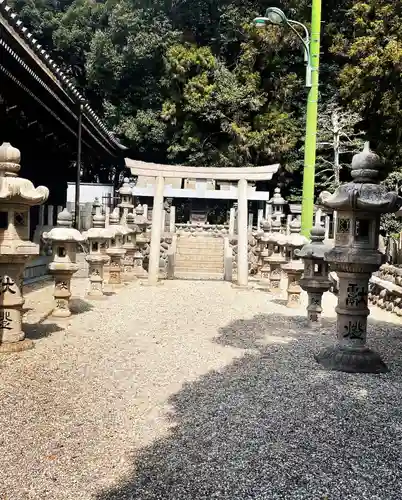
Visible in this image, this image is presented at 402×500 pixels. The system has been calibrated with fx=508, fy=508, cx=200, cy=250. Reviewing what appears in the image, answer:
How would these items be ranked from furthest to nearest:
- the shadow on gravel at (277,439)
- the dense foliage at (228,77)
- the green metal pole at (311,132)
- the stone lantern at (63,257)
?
the dense foliage at (228,77), the green metal pole at (311,132), the stone lantern at (63,257), the shadow on gravel at (277,439)

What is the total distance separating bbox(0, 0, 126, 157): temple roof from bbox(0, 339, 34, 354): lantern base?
14.1ft

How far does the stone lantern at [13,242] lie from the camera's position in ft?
17.7

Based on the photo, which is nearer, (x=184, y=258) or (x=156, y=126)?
(x=184, y=258)

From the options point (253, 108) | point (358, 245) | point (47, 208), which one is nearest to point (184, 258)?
point (47, 208)

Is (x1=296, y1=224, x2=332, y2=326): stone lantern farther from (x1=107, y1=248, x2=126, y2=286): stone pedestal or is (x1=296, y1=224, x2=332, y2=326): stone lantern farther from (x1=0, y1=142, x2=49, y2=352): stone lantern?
(x1=107, y1=248, x2=126, y2=286): stone pedestal

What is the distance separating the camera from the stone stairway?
17.6 m

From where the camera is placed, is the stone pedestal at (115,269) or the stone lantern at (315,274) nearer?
the stone lantern at (315,274)

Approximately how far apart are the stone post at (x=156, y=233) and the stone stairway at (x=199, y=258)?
2814 millimetres

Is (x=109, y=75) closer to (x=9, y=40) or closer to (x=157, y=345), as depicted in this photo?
(x=9, y=40)

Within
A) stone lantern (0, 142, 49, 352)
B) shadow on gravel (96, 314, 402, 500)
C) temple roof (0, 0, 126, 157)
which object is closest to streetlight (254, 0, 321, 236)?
temple roof (0, 0, 126, 157)

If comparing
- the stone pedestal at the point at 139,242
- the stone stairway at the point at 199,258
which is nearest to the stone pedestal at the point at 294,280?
the stone pedestal at the point at 139,242

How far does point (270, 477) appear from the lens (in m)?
2.93

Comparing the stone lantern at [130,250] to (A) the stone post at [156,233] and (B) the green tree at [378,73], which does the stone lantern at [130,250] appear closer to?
(A) the stone post at [156,233]

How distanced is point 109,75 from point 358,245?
27.7 meters
